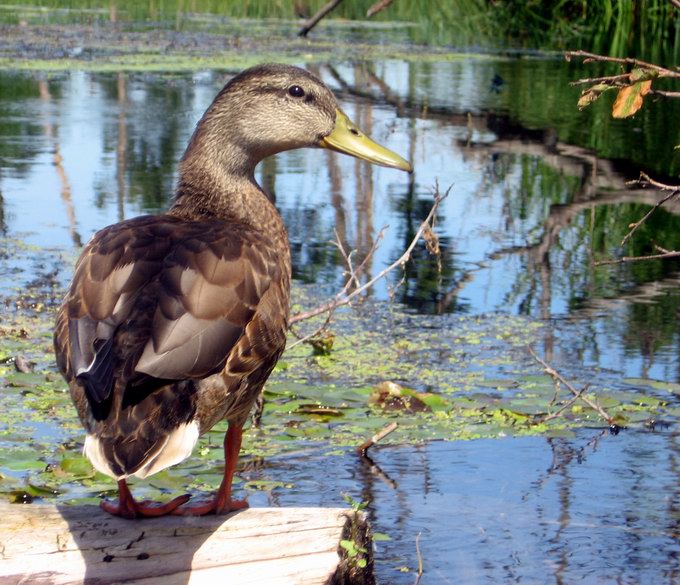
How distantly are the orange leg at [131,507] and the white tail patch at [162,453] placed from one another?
376mm

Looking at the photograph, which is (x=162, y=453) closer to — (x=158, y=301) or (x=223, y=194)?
(x=158, y=301)

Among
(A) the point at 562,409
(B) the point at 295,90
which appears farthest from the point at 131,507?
(A) the point at 562,409

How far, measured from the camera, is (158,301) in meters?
3.20

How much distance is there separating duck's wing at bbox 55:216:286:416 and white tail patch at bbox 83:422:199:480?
0.12 meters

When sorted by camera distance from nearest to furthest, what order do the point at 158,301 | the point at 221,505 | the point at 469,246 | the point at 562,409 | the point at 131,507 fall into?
the point at 158,301 < the point at 131,507 < the point at 221,505 < the point at 562,409 < the point at 469,246

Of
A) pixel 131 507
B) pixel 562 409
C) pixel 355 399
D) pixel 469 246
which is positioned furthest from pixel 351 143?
pixel 469 246

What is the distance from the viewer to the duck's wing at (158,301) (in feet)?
10.0

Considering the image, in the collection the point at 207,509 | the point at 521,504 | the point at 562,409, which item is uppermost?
the point at 207,509

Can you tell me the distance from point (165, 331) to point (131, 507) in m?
0.55

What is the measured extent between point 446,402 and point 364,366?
23.3 inches

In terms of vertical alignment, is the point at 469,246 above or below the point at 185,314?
below

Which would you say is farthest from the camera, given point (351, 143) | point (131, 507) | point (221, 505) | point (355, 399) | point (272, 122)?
point (355, 399)

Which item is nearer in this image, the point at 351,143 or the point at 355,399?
the point at 351,143

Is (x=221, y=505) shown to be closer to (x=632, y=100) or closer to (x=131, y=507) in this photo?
(x=131, y=507)
